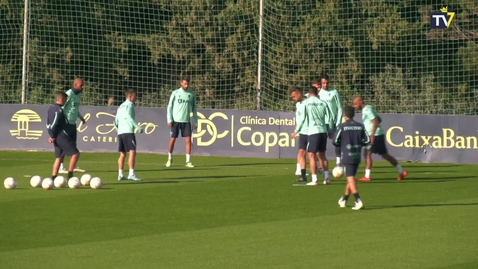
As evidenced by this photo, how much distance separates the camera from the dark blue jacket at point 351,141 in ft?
57.1

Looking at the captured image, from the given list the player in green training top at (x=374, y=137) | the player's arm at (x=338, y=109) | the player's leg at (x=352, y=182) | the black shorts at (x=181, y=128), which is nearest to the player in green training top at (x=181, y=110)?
the black shorts at (x=181, y=128)

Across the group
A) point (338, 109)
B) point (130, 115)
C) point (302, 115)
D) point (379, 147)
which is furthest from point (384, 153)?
point (130, 115)

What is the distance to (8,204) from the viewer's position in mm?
18391

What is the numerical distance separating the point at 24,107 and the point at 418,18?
12661 millimetres

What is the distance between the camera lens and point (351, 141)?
17.5 meters

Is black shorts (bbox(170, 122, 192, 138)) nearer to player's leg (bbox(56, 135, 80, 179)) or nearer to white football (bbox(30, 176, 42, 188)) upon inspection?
player's leg (bbox(56, 135, 80, 179))

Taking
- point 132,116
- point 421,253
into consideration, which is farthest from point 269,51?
point 421,253

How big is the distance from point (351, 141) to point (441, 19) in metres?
18.1

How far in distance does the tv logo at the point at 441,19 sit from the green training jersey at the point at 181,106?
10.6 m

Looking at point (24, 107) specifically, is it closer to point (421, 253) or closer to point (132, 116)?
point (132, 116)

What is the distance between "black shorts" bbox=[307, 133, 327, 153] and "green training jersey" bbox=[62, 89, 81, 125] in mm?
5163

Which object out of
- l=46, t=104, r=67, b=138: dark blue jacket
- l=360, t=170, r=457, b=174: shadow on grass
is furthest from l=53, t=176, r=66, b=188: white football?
l=360, t=170, r=457, b=174: shadow on grass

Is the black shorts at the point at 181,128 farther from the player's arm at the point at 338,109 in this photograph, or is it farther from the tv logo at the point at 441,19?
the tv logo at the point at 441,19

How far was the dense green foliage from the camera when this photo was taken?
109 ft
